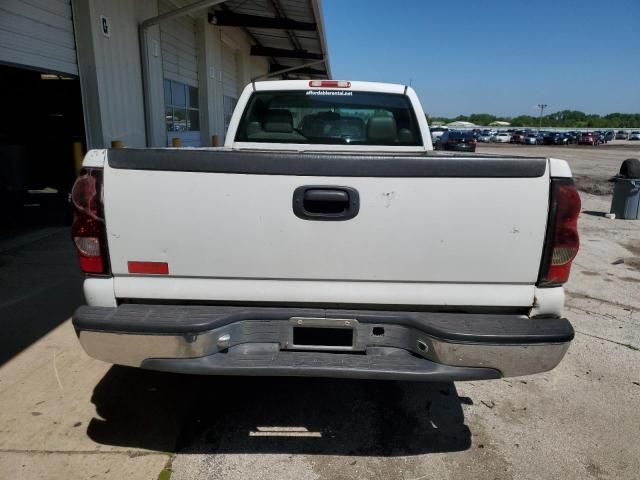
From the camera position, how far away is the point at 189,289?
8.15 feet

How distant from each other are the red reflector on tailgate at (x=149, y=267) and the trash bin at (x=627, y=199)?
33.1ft

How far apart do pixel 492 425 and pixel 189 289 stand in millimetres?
2034

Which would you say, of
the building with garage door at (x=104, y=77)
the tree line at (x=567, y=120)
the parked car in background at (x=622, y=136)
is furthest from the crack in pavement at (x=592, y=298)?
the tree line at (x=567, y=120)

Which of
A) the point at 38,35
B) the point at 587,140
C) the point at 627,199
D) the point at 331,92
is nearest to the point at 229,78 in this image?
the point at 38,35

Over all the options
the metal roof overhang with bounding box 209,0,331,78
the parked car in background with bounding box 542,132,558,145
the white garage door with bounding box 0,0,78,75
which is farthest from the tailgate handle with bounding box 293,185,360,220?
the parked car in background with bounding box 542,132,558,145

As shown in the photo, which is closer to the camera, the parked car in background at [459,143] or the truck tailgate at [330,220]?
the truck tailgate at [330,220]

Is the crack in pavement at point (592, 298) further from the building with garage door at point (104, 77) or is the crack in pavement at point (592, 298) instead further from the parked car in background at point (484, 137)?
the parked car in background at point (484, 137)

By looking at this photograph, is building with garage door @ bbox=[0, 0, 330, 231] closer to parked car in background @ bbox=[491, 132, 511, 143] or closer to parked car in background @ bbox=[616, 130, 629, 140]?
parked car in background @ bbox=[491, 132, 511, 143]

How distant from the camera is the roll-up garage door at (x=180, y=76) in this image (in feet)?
37.8

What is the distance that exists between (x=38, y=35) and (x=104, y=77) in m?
1.47

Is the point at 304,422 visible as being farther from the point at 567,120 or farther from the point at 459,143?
the point at 567,120

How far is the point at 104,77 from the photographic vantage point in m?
8.16

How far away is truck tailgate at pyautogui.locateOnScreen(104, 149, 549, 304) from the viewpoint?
2350 mm

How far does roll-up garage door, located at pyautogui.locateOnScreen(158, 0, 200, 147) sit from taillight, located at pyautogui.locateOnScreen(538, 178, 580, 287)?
10621mm
